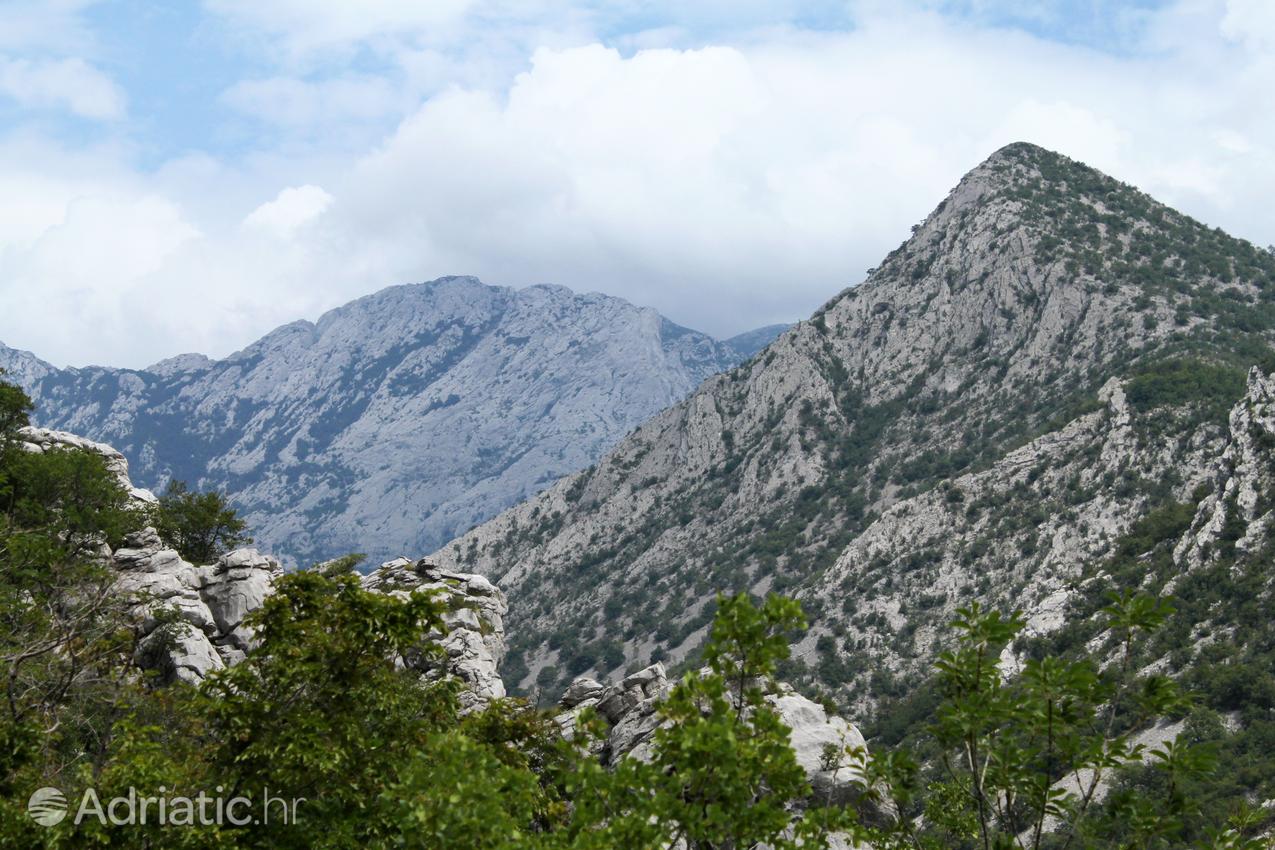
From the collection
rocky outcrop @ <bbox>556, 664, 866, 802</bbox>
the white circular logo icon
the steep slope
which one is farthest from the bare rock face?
the steep slope

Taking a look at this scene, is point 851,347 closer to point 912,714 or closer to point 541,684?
point 541,684

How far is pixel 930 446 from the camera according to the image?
142 meters

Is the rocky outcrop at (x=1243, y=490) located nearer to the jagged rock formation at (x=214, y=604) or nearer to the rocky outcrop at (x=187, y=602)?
the jagged rock formation at (x=214, y=604)

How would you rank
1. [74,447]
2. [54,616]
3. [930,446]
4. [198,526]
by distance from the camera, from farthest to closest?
[930,446] → [198,526] → [74,447] → [54,616]

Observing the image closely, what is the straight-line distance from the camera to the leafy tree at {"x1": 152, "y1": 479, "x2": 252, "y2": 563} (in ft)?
203

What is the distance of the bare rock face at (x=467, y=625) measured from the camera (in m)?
48.8

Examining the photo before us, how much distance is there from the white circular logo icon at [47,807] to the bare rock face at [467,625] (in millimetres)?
30625

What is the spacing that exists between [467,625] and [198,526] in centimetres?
2332

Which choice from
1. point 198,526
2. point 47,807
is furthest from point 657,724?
point 198,526

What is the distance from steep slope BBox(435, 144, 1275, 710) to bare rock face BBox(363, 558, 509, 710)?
55927 mm

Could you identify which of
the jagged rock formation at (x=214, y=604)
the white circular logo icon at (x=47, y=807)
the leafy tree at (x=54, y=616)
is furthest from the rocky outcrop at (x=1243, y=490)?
the white circular logo icon at (x=47, y=807)

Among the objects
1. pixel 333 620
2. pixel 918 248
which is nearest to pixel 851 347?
pixel 918 248

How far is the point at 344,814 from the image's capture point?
51.5ft

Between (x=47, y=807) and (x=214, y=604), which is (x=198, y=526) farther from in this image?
(x=47, y=807)
